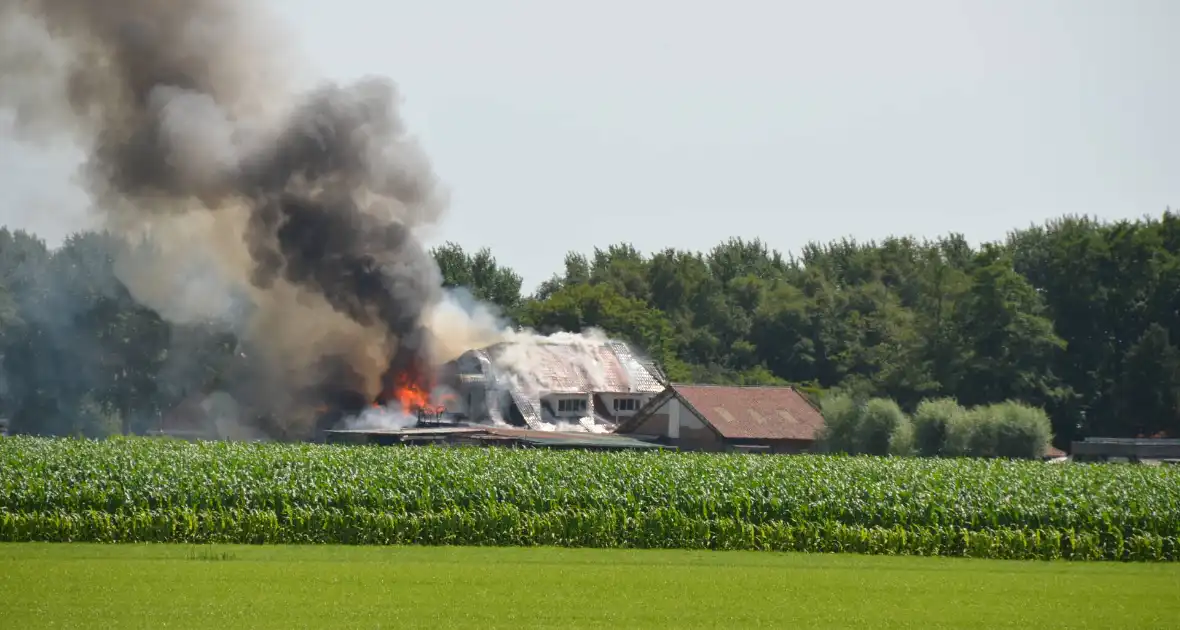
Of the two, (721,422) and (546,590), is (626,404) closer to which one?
(721,422)

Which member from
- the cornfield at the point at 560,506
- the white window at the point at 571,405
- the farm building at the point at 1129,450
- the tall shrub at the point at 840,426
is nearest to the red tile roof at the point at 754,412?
the tall shrub at the point at 840,426

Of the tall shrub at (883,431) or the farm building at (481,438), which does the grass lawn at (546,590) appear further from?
the tall shrub at (883,431)

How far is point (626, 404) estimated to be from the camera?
78750 millimetres

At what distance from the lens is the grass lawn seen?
77.7ft

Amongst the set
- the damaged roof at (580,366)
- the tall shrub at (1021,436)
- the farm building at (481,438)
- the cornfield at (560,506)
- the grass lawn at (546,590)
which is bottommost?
the grass lawn at (546,590)

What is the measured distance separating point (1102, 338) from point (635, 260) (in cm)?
6528

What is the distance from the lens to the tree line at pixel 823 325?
8519 cm

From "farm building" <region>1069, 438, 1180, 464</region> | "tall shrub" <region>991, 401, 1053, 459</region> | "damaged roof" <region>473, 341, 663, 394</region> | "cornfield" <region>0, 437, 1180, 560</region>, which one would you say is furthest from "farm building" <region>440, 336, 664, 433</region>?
"cornfield" <region>0, 437, 1180, 560</region>

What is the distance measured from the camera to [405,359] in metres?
60.7

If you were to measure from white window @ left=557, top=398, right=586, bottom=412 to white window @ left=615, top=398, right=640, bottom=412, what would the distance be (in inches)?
129

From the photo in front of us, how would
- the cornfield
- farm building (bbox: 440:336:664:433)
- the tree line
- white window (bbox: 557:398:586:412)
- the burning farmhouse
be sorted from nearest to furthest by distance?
the cornfield, the burning farmhouse, farm building (bbox: 440:336:664:433), white window (bbox: 557:398:586:412), the tree line

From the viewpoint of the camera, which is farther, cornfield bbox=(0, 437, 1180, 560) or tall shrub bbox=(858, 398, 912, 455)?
tall shrub bbox=(858, 398, 912, 455)

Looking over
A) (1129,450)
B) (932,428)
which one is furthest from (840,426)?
(1129,450)

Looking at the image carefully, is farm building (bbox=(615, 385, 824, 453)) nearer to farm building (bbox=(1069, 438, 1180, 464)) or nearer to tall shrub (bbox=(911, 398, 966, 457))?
tall shrub (bbox=(911, 398, 966, 457))
